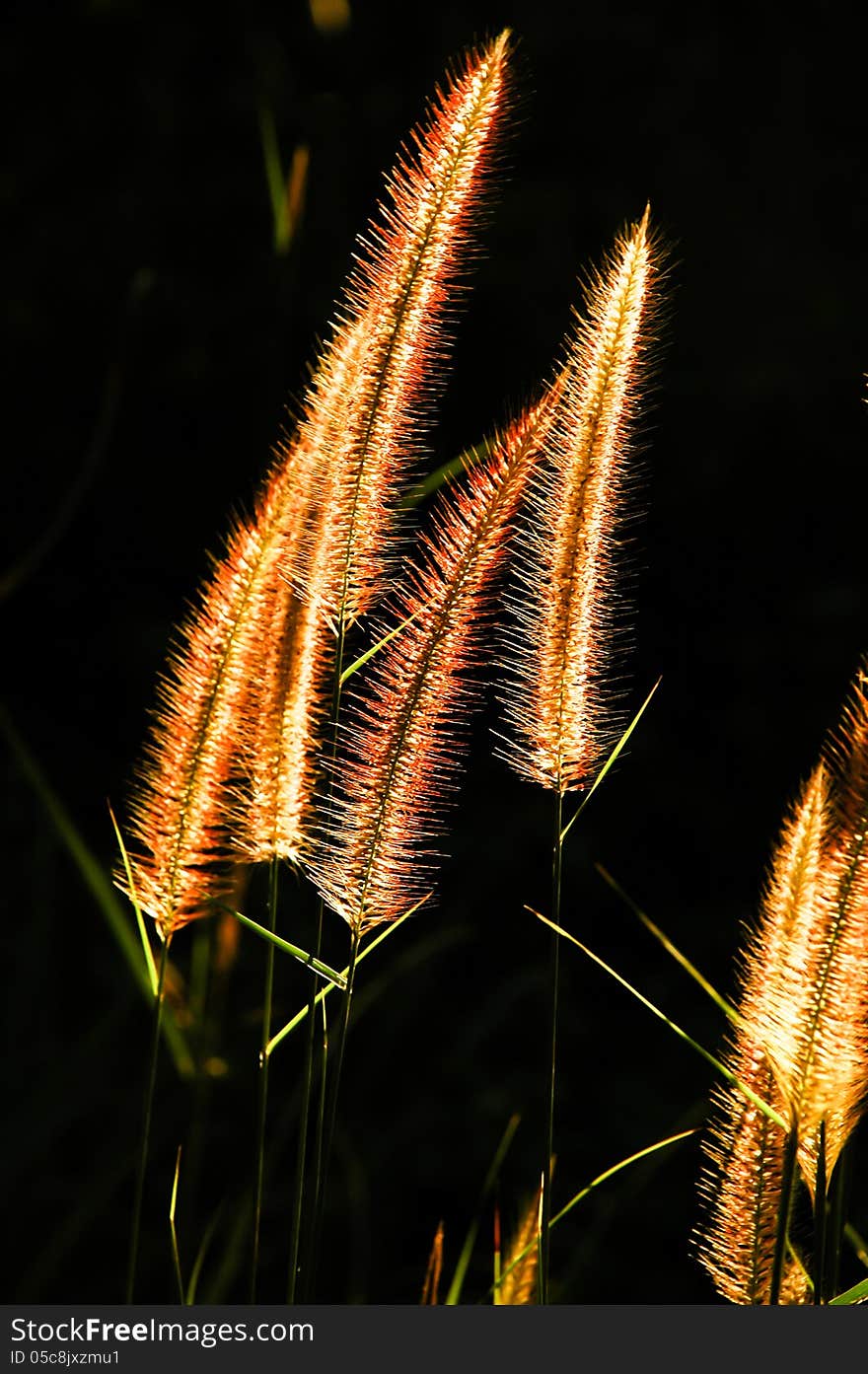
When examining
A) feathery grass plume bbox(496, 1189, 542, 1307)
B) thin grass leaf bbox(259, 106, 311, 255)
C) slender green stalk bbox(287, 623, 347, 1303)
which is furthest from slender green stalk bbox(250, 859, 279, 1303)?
thin grass leaf bbox(259, 106, 311, 255)

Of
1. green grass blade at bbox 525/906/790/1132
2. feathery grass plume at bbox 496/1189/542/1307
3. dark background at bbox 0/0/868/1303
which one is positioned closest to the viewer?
green grass blade at bbox 525/906/790/1132

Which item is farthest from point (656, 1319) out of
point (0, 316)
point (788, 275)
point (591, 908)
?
point (788, 275)

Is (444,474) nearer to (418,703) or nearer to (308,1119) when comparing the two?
(418,703)

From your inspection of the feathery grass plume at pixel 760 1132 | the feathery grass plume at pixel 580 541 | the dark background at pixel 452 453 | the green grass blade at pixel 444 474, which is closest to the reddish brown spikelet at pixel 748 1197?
the feathery grass plume at pixel 760 1132

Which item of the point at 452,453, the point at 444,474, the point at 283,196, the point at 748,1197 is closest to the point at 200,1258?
the point at 748,1197

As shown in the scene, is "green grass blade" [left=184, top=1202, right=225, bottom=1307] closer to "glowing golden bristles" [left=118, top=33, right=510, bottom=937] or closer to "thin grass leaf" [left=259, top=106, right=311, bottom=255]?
"glowing golden bristles" [left=118, top=33, right=510, bottom=937]

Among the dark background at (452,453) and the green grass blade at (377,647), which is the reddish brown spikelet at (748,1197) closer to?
the green grass blade at (377,647)

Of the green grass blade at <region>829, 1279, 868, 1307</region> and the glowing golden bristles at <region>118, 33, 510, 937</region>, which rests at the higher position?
the glowing golden bristles at <region>118, 33, 510, 937</region>
